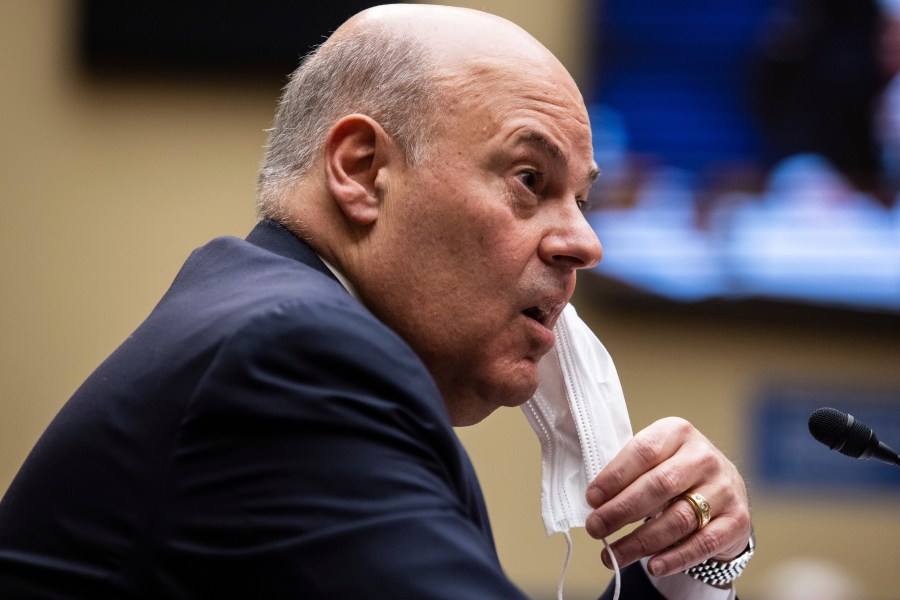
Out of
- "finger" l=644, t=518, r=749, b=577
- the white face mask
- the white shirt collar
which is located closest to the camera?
the white shirt collar

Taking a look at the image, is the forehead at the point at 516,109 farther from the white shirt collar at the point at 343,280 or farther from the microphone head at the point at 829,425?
the microphone head at the point at 829,425

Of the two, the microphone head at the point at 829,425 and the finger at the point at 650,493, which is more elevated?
the microphone head at the point at 829,425

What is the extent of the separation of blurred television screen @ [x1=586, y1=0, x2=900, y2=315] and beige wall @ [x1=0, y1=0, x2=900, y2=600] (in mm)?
153

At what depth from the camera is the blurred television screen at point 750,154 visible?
12.9 feet

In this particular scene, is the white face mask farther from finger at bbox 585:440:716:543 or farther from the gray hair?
the gray hair

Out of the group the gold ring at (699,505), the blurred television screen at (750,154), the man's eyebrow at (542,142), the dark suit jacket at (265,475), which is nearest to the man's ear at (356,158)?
the man's eyebrow at (542,142)

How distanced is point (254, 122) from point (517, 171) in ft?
8.57

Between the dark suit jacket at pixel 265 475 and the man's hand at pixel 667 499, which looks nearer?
the dark suit jacket at pixel 265 475

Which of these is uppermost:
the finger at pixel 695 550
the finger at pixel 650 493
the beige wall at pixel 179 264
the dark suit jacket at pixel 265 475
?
the dark suit jacket at pixel 265 475

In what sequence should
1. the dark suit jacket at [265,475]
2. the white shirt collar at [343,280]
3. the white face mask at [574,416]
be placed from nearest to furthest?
1. the dark suit jacket at [265,475]
2. the white shirt collar at [343,280]
3. the white face mask at [574,416]

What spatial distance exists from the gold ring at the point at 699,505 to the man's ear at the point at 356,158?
560 mm

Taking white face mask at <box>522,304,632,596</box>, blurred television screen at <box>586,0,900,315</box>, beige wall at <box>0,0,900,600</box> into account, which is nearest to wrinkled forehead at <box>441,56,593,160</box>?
white face mask at <box>522,304,632,596</box>

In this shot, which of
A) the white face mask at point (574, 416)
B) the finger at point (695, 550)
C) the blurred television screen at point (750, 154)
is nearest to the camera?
the finger at point (695, 550)

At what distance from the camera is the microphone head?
152cm
